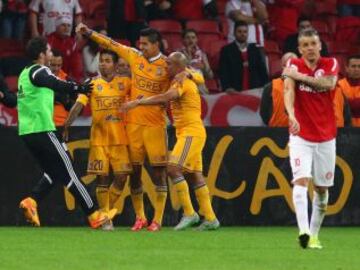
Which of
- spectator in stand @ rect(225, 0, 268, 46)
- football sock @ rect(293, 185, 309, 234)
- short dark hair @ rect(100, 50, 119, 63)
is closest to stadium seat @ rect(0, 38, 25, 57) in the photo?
spectator in stand @ rect(225, 0, 268, 46)

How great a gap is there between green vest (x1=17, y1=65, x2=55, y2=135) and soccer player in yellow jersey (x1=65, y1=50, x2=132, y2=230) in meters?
0.63

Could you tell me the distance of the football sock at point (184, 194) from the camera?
14.0 m

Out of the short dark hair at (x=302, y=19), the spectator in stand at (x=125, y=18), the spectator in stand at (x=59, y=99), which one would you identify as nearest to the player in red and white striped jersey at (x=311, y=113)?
the spectator in stand at (x=59, y=99)

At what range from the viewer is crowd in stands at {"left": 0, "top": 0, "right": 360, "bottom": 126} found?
57.7 ft

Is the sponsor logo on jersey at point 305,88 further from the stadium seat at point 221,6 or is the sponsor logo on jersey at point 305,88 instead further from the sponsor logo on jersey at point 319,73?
the stadium seat at point 221,6

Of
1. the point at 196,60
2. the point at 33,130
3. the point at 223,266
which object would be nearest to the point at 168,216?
the point at 33,130

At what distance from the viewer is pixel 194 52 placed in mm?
17984

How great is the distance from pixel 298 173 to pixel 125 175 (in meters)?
3.30

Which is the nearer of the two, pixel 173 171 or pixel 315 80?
pixel 315 80

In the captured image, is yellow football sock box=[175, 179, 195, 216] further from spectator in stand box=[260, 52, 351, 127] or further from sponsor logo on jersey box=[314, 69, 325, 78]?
sponsor logo on jersey box=[314, 69, 325, 78]

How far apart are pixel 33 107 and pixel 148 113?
1.33 m

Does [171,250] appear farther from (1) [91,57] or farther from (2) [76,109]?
(1) [91,57]

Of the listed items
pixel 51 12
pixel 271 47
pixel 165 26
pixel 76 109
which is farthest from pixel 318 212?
pixel 271 47

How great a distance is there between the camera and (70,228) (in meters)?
14.4
